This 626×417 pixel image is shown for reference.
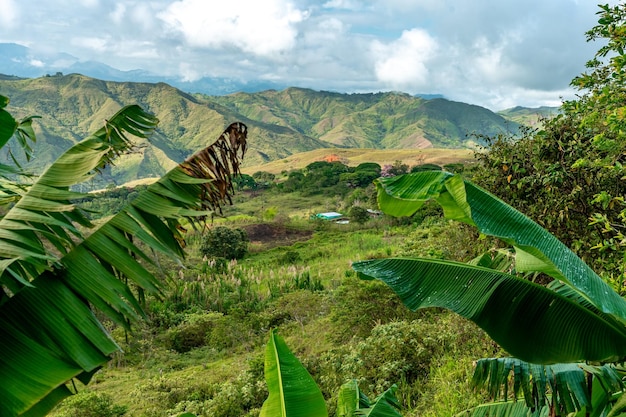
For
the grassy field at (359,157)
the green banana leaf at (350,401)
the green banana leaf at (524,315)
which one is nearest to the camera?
the green banana leaf at (524,315)

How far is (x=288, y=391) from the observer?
6.70 feet

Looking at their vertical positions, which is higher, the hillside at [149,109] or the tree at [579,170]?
the hillside at [149,109]

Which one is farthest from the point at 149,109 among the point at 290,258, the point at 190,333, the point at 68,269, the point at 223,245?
the point at 68,269

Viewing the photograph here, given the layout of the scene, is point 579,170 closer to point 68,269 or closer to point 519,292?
point 519,292

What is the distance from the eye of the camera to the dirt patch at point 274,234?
24375 mm

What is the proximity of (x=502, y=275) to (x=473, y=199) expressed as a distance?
0.37 metres

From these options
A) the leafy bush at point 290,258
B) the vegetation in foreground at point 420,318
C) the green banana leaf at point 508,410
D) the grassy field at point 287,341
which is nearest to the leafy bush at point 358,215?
the grassy field at point 287,341

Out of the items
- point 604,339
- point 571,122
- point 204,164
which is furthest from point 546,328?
point 571,122

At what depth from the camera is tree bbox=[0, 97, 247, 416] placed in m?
1.51

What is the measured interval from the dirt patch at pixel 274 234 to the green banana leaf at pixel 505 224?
848 inches

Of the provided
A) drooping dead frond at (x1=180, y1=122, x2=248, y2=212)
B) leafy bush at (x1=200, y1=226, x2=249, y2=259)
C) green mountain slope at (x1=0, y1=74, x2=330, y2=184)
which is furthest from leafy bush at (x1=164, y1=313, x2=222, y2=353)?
green mountain slope at (x1=0, y1=74, x2=330, y2=184)

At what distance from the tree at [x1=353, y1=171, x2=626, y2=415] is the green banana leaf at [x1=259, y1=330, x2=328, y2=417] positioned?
25.2 inches

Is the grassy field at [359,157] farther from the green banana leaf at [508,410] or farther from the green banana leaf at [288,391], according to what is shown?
the green banana leaf at [288,391]

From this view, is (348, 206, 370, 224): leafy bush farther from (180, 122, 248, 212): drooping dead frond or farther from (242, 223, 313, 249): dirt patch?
(180, 122, 248, 212): drooping dead frond
